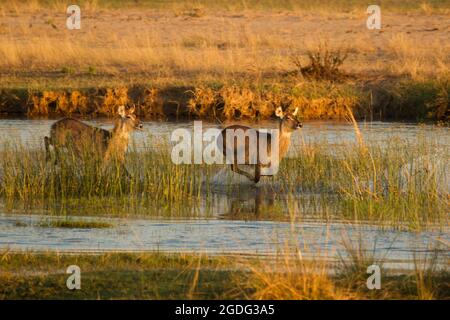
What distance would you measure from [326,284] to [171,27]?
95.7 feet

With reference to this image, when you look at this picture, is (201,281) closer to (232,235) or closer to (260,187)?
(232,235)

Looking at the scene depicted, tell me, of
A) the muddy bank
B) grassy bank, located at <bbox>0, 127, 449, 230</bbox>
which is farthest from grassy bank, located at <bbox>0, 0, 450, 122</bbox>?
grassy bank, located at <bbox>0, 127, 449, 230</bbox>

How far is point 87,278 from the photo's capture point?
8.82 meters

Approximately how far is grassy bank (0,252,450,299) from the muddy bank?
12.3m

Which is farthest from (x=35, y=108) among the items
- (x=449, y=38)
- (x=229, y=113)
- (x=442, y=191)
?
(x=449, y=38)

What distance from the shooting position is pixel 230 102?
21.7 metres

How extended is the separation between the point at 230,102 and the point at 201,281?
13.1 m

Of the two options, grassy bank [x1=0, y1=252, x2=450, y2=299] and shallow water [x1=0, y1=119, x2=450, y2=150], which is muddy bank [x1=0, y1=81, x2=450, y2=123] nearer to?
shallow water [x1=0, y1=119, x2=450, y2=150]

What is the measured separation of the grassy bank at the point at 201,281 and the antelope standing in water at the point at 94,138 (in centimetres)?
528

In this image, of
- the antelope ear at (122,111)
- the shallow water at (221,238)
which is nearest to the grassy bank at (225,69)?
the antelope ear at (122,111)

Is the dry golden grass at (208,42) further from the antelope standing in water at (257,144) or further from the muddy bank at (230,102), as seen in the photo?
the antelope standing in water at (257,144)

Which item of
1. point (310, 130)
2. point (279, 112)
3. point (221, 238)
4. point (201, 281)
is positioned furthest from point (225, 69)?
point (201, 281)

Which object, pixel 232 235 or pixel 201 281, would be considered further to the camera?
pixel 232 235

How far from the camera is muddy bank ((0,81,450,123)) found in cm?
2178
